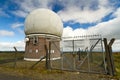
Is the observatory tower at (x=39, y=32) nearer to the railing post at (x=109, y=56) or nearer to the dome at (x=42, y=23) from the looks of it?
the dome at (x=42, y=23)

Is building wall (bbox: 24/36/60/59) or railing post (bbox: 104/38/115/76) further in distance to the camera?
building wall (bbox: 24/36/60/59)

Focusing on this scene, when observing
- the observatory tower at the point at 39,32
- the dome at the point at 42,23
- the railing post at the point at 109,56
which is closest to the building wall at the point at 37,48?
the observatory tower at the point at 39,32

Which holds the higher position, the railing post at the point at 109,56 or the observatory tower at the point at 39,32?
the observatory tower at the point at 39,32

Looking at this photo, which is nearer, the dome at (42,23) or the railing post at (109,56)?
the railing post at (109,56)

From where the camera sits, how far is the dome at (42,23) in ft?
67.6

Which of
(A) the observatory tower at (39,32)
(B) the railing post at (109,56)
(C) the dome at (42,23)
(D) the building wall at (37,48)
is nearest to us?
(B) the railing post at (109,56)

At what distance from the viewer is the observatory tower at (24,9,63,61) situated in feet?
66.9

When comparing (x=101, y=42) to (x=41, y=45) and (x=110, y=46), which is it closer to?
(x=110, y=46)

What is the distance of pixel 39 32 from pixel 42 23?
148cm

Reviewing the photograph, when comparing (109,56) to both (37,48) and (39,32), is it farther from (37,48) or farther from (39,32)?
(39,32)

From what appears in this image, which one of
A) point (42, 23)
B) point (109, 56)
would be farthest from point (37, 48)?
point (109, 56)

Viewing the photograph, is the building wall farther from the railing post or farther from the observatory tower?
the railing post

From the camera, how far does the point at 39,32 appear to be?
20688 mm

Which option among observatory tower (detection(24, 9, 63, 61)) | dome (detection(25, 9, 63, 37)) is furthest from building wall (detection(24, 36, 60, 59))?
dome (detection(25, 9, 63, 37))
